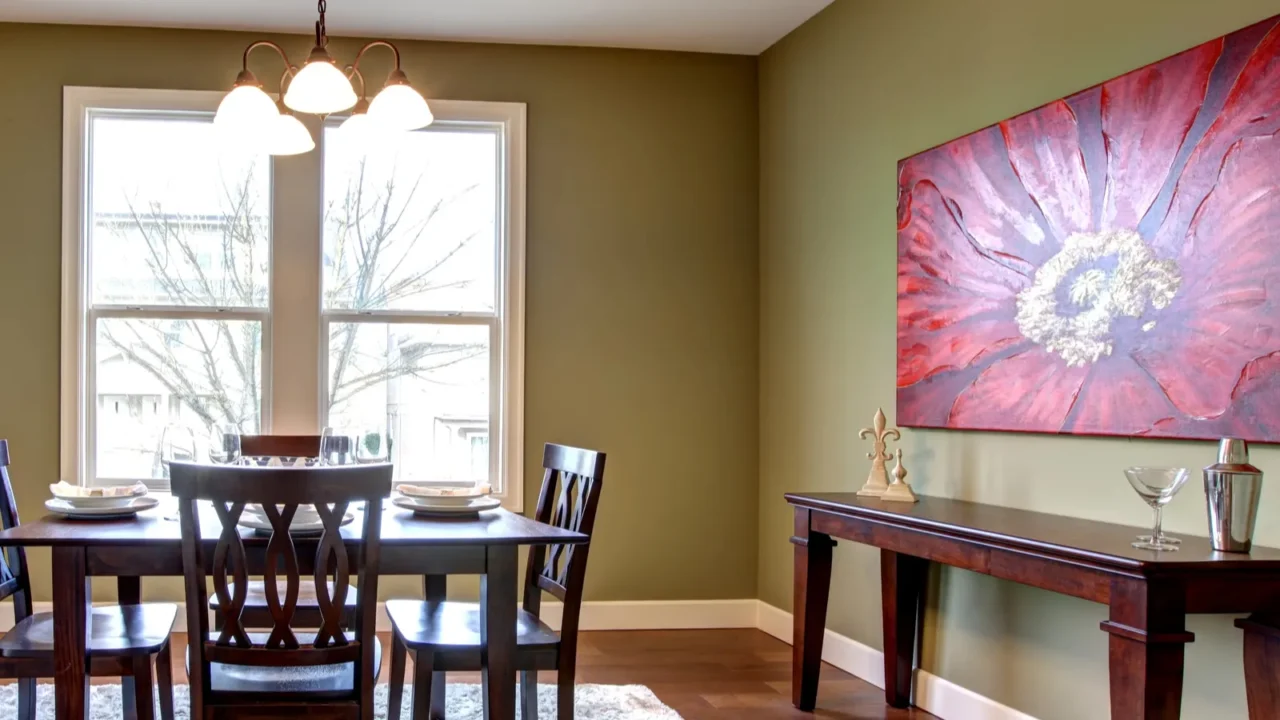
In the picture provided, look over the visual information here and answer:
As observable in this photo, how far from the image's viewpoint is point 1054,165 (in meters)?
3.27

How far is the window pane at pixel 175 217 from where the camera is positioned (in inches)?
198

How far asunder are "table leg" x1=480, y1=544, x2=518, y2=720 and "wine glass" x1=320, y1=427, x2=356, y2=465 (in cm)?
53

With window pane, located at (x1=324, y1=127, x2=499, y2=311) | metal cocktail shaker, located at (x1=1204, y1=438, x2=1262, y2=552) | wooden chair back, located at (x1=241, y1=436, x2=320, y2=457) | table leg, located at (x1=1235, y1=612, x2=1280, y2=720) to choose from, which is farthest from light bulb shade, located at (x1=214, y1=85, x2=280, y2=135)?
table leg, located at (x1=1235, y1=612, x2=1280, y2=720)

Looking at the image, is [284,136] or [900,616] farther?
[900,616]

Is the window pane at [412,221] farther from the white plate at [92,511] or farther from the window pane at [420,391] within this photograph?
the white plate at [92,511]

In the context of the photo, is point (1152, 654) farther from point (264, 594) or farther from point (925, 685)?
point (264, 594)

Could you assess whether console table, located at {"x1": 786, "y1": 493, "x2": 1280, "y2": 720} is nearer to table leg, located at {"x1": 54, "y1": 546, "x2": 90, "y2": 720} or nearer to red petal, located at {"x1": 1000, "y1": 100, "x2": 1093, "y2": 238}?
red petal, located at {"x1": 1000, "y1": 100, "x2": 1093, "y2": 238}

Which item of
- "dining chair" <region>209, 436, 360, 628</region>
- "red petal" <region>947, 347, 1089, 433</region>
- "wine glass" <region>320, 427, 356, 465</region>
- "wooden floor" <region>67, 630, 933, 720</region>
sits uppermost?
"red petal" <region>947, 347, 1089, 433</region>

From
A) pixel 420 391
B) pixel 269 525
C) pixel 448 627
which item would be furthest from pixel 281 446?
pixel 420 391

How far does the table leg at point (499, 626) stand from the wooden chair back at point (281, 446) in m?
1.34

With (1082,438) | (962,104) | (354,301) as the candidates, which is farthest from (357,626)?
(354,301)

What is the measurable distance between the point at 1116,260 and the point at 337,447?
2.02 metres

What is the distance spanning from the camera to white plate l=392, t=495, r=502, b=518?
2961mm

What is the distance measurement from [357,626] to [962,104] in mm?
2483
